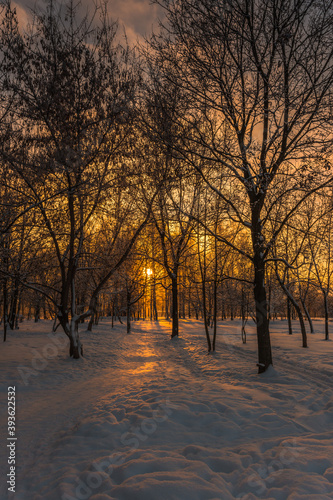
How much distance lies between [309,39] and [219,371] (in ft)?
31.2

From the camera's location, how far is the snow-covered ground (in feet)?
9.87

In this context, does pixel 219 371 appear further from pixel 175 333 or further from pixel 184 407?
pixel 175 333

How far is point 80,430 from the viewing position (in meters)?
4.48

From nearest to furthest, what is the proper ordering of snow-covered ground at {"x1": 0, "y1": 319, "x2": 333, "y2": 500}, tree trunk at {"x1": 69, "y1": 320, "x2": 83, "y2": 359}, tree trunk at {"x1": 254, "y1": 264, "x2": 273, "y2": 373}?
snow-covered ground at {"x1": 0, "y1": 319, "x2": 333, "y2": 500} < tree trunk at {"x1": 254, "y1": 264, "x2": 273, "y2": 373} < tree trunk at {"x1": 69, "y1": 320, "x2": 83, "y2": 359}

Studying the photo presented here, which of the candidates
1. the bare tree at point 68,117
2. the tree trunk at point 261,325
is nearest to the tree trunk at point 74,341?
the bare tree at point 68,117

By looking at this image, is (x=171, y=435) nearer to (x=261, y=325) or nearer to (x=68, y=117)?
(x=261, y=325)

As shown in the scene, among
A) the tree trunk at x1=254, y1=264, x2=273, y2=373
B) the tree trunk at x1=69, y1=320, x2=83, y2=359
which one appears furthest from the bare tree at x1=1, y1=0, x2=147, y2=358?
the tree trunk at x1=254, y1=264, x2=273, y2=373

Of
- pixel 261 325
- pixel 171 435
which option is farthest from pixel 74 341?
pixel 171 435

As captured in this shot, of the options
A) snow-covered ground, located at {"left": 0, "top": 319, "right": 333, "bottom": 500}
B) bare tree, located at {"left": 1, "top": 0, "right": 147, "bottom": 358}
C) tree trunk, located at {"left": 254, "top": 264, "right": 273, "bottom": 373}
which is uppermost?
bare tree, located at {"left": 1, "top": 0, "right": 147, "bottom": 358}

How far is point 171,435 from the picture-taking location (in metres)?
4.31

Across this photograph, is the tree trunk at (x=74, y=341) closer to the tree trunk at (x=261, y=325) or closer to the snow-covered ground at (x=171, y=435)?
the snow-covered ground at (x=171, y=435)

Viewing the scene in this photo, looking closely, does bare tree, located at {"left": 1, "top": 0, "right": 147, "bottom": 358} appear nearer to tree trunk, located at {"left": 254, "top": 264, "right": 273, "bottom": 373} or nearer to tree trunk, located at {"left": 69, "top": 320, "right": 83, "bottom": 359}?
tree trunk, located at {"left": 69, "top": 320, "right": 83, "bottom": 359}

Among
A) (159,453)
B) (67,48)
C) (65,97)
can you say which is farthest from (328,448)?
(67,48)

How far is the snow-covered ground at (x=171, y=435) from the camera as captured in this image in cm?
301
